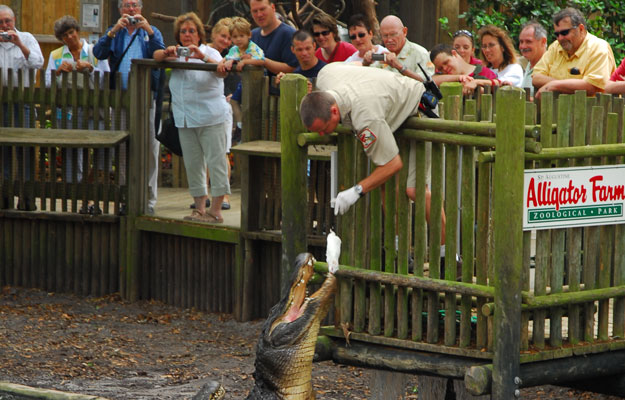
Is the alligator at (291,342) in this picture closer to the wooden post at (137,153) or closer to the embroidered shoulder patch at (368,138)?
the embroidered shoulder patch at (368,138)

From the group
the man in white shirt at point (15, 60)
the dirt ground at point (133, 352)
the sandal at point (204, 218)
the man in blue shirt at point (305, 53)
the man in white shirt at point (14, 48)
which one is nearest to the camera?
the dirt ground at point (133, 352)

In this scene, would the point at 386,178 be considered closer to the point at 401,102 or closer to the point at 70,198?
the point at 401,102

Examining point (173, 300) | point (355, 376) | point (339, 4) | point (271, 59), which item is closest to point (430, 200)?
point (355, 376)

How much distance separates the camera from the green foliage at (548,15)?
12.3 m

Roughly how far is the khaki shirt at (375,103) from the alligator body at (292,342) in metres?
0.70

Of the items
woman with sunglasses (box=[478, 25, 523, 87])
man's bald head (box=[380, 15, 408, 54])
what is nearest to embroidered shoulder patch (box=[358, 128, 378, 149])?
man's bald head (box=[380, 15, 408, 54])

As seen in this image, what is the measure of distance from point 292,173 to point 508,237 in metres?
1.43

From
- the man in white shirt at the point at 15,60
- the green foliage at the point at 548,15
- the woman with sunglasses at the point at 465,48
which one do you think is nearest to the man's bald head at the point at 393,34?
the woman with sunglasses at the point at 465,48

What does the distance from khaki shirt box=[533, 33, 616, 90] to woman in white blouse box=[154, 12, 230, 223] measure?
265 cm

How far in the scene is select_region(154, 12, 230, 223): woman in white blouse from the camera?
31.1ft

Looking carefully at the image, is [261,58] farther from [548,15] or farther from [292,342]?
[548,15]

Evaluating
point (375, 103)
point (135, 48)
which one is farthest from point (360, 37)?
point (375, 103)

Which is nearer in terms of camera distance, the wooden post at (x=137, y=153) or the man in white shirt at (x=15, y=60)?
the wooden post at (x=137, y=153)

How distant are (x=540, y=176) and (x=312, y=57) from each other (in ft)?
11.9
